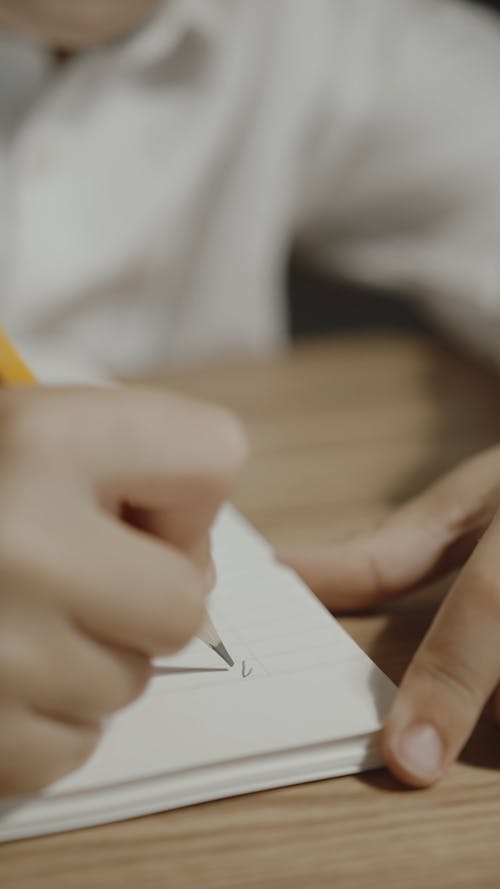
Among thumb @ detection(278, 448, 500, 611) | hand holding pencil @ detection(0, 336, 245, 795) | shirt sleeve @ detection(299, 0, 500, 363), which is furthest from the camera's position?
shirt sleeve @ detection(299, 0, 500, 363)

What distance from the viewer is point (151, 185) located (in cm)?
87

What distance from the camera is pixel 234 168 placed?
0.93 m

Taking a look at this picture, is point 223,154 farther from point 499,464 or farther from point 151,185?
point 499,464

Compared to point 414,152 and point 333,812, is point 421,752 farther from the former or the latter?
point 414,152

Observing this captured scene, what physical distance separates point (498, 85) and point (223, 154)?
0.74 ft

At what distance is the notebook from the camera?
11.2 inches

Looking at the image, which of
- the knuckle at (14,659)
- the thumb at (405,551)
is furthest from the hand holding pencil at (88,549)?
the thumb at (405,551)

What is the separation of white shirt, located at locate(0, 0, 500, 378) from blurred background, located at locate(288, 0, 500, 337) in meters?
0.18

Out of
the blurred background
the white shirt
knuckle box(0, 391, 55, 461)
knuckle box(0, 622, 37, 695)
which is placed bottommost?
the blurred background

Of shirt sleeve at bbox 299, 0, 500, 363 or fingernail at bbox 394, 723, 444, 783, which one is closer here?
fingernail at bbox 394, 723, 444, 783

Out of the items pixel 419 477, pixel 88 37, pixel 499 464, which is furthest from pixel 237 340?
pixel 499 464

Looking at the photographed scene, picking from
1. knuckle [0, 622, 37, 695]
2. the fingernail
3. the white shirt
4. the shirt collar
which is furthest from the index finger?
the shirt collar

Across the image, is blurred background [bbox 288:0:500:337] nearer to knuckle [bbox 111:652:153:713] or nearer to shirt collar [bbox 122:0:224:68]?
shirt collar [bbox 122:0:224:68]

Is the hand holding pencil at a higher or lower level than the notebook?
higher
